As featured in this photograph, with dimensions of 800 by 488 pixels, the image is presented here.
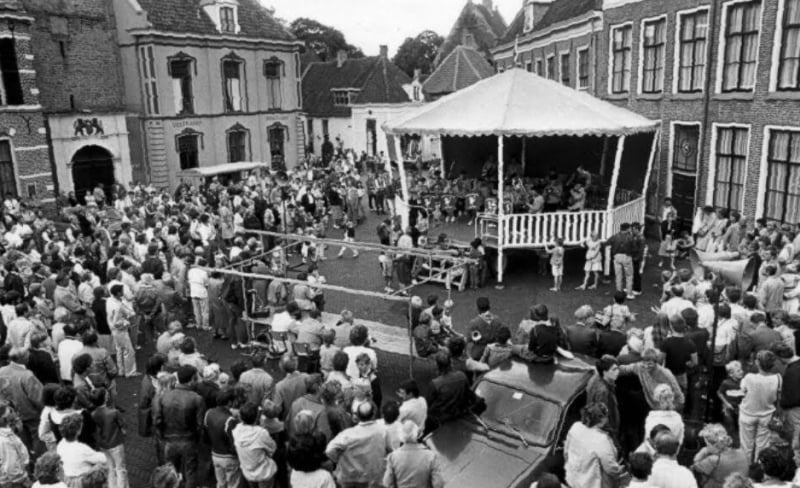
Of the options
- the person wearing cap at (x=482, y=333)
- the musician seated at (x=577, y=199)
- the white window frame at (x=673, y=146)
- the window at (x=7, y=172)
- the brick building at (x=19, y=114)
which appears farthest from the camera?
the window at (x=7, y=172)

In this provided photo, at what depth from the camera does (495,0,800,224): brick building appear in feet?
54.0

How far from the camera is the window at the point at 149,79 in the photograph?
29047 millimetres

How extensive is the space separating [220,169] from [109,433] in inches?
986

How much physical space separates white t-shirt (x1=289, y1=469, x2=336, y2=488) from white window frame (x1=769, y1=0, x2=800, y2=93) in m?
15.5

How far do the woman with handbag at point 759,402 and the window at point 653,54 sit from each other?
1509 centimetres

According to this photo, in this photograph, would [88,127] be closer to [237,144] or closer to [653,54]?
[237,144]

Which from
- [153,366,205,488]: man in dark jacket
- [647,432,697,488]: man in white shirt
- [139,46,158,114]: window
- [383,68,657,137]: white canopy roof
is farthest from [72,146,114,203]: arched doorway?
[647,432,697,488]: man in white shirt

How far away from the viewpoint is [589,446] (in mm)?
6215

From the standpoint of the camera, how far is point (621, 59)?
22797 millimetres

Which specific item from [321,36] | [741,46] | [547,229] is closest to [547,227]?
[547,229]

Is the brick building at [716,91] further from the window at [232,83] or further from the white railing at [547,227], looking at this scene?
the window at [232,83]

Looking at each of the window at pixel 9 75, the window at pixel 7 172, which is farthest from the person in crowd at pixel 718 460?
the window at pixel 9 75

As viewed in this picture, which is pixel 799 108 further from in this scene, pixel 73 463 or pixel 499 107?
pixel 73 463

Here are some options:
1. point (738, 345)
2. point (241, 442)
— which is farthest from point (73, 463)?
point (738, 345)
